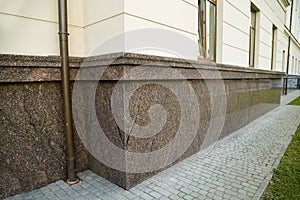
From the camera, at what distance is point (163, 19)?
304cm

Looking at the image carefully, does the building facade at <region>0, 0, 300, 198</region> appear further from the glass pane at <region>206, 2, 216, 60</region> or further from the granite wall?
the glass pane at <region>206, 2, 216, 60</region>

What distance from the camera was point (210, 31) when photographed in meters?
4.97

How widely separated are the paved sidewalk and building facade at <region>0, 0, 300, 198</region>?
0.15 metres

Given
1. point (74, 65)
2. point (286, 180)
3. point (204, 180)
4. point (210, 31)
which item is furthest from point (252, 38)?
point (74, 65)

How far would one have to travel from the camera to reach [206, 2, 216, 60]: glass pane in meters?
4.80

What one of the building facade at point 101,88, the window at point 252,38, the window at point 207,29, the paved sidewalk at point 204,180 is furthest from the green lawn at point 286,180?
the window at point 252,38

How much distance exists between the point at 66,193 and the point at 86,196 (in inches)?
10.9

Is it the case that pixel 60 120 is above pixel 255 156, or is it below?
above

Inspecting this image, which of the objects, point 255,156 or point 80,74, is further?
point 255,156

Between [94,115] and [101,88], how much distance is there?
1.45 feet

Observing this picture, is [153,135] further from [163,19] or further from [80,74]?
[163,19]

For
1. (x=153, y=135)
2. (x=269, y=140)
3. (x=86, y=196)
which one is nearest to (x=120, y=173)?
(x=86, y=196)

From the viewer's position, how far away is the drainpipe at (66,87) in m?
2.62

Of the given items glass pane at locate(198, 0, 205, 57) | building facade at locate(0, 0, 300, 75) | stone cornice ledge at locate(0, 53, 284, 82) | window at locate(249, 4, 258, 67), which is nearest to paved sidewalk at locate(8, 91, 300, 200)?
stone cornice ledge at locate(0, 53, 284, 82)
